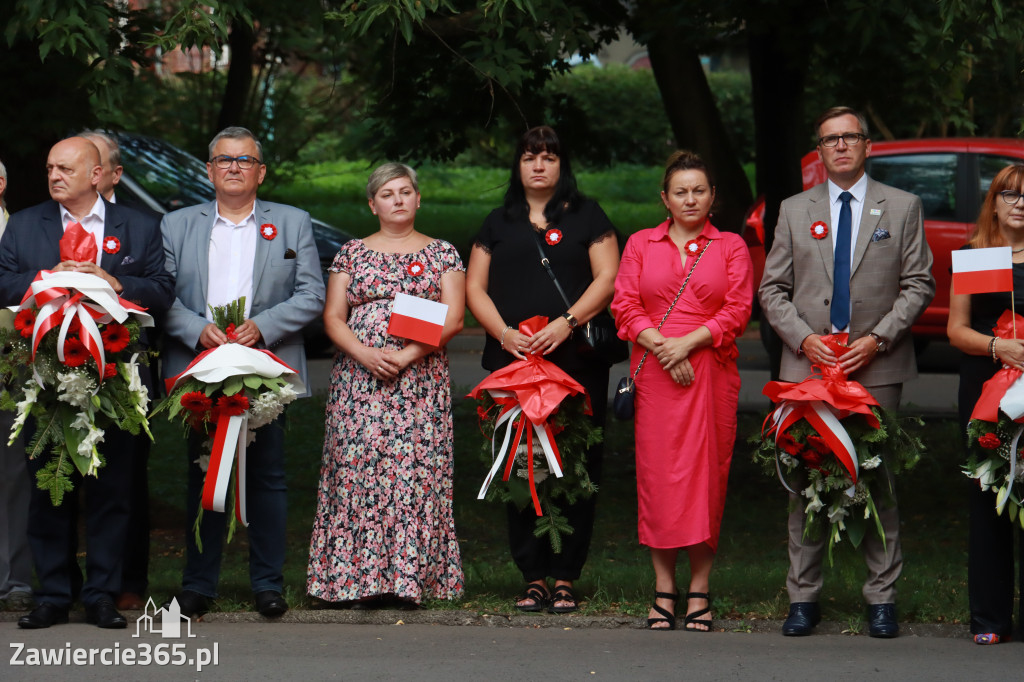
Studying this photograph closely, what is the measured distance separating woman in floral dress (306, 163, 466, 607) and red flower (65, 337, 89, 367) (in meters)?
1.13

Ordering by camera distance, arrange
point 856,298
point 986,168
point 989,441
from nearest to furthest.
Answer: point 989,441
point 856,298
point 986,168

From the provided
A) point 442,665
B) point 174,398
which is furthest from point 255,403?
point 442,665

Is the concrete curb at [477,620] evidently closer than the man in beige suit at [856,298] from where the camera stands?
No

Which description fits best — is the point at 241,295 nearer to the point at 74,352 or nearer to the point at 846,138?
the point at 74,352

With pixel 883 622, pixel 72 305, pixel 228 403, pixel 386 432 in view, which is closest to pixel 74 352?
pixel 72 305

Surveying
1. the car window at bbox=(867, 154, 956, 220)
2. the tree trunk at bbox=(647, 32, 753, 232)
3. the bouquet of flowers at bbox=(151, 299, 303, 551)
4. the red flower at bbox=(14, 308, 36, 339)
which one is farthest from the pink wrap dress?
the car window at bbox=(867, 154, 956, 220)

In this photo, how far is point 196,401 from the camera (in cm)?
618

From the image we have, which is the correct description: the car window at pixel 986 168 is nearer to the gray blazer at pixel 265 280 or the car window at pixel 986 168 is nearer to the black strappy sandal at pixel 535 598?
the black strappy sandal at pixel 535 598

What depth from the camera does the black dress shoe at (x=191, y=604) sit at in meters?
6.52

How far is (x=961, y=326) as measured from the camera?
20.1ft

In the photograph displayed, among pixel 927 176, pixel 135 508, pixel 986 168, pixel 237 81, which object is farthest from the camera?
pixel 237 81

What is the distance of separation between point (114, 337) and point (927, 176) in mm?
8508

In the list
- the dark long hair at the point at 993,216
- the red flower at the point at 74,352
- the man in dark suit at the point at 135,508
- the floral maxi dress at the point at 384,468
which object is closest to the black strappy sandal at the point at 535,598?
the floral maxi dress at the point at 384,468

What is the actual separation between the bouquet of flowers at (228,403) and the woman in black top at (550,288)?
1.02 metres
